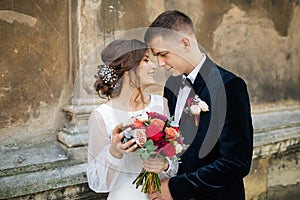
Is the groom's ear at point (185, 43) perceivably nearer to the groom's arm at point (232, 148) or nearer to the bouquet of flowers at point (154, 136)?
the groom's arm at point (232, 148)

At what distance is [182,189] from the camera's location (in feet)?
7.27

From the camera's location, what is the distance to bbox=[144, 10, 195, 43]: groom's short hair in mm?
2271

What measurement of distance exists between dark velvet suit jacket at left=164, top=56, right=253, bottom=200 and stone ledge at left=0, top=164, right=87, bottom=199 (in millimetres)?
901

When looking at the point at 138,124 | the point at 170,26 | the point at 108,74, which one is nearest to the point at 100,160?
the point at 138,124

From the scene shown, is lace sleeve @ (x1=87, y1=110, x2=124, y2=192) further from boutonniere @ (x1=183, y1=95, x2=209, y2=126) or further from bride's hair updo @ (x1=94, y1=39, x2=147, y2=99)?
boutonniere @ (x1=183, y1=95, x2=209, y2=126)

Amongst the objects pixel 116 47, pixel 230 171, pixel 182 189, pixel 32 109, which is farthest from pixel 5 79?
pixel 230 171

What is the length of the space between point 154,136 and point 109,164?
1.19 ft

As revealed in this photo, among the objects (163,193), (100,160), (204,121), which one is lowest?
(163,193)

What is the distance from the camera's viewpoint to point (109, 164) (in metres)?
Result: 2.16

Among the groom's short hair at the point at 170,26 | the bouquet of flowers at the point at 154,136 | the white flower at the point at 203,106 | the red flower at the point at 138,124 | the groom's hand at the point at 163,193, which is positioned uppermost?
the groom's short hair at the point at 170,26

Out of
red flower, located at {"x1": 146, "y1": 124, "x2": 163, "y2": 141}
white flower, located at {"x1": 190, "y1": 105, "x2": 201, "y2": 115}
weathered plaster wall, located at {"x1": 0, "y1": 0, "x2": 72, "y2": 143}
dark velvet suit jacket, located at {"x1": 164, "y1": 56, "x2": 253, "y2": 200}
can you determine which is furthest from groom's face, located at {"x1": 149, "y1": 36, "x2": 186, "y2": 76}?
weathered plaster wall, located at {"x1": 0, "y1": 0, "x2": 72, "y2": 143}

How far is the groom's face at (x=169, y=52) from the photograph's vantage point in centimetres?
225

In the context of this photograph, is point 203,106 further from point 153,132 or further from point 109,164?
point 109,164

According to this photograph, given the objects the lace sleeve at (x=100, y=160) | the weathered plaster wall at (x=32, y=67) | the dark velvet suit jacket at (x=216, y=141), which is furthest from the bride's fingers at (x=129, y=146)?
the weathered plaster wall at (x=32, y=67)
